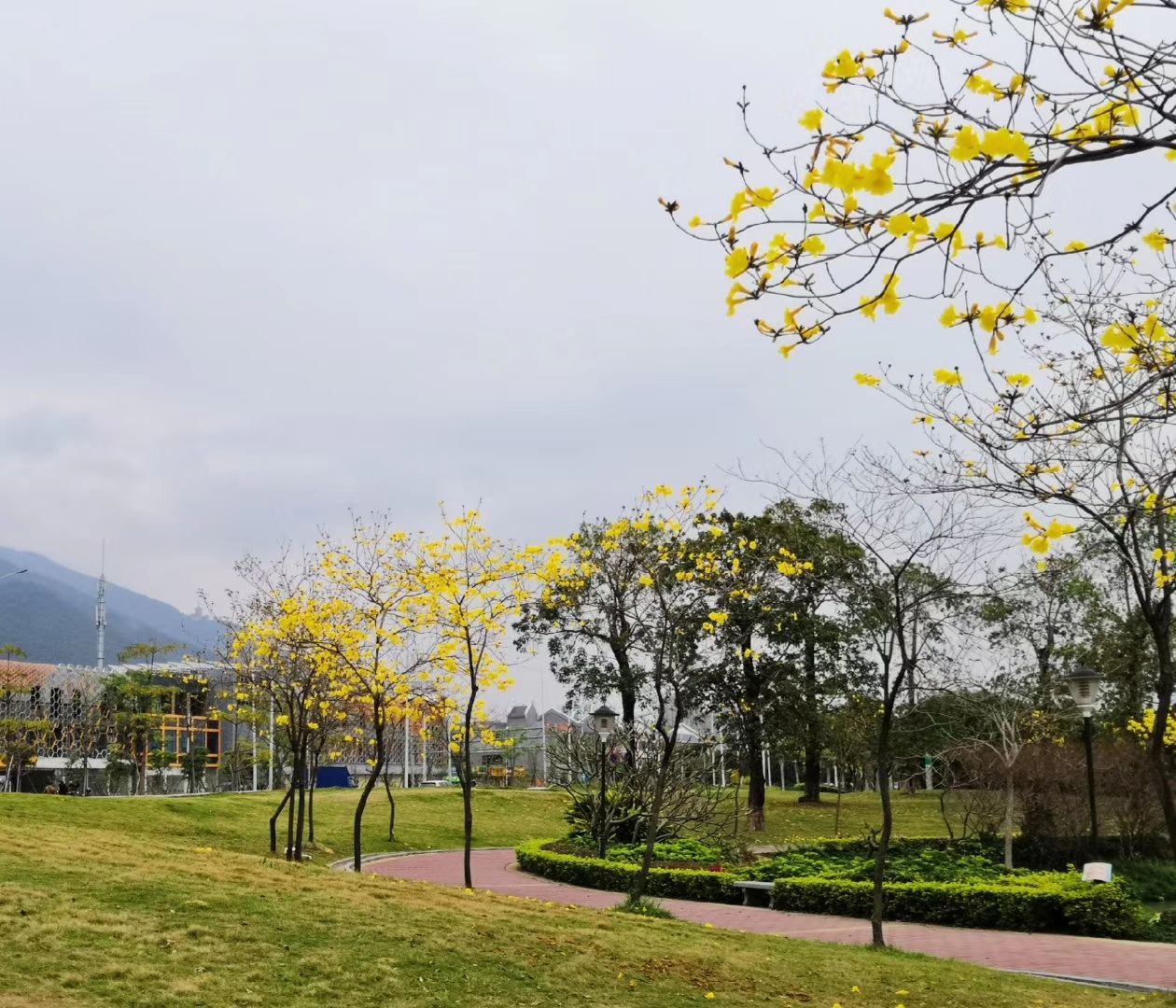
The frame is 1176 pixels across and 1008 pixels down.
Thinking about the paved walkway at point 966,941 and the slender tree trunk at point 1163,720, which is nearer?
the slender tree trunk at point 1163,720

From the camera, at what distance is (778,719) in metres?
27.0

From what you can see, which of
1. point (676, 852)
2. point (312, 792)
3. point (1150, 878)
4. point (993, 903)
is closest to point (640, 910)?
point (993, 903)

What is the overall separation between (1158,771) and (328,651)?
8.88 meters

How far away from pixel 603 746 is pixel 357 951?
9.57 metres

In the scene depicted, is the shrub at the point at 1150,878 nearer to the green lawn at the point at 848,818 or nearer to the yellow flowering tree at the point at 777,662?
the green lawn at the point at 848,818

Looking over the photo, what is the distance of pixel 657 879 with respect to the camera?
14.5 metres

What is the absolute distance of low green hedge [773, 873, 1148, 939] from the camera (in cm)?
1138

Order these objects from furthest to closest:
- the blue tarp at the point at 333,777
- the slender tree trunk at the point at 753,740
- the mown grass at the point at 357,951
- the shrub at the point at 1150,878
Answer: the blue tarp at the point at 333,777, the slender tree trunk at the point at 753,740, the shrub at the point at 1150,878, the mown grass at the point at 357,951

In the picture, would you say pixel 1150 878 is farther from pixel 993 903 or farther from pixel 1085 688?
pixel 993 903

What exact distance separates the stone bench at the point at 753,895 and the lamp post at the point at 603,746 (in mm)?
2713

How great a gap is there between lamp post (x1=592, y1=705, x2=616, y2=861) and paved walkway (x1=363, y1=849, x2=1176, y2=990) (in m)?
1.80

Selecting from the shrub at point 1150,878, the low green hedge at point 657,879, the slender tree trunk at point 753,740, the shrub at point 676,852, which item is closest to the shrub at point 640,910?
the low green hedge at point 657,879

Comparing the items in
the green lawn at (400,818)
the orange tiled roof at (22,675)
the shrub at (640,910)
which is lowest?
the green lawn at (400,818)

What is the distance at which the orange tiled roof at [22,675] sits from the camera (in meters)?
33.4
